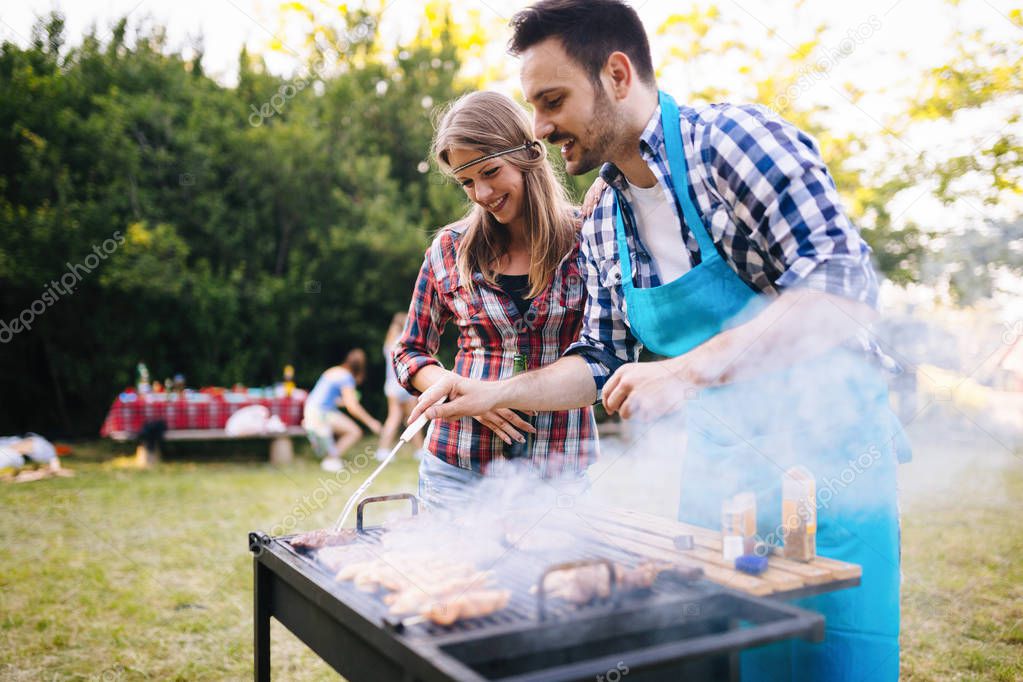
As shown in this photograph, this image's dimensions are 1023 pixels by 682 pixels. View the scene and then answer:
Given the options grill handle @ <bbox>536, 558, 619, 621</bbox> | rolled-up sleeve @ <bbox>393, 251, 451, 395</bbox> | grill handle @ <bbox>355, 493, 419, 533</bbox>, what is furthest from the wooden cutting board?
rolled-up sleeve @ <bbox>393, 251, 451, 395</bbox>

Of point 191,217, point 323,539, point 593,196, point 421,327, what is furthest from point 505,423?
point 191,217

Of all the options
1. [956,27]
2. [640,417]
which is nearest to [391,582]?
[640,417]

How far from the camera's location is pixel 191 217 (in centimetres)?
1167

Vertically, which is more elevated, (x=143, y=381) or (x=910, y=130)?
(x=910, y=130)

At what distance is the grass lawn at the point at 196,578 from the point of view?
3.71 meters

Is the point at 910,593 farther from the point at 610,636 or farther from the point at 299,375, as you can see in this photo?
the point at 299,375

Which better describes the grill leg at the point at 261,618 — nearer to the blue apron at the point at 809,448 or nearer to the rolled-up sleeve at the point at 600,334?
the rolled-up sleeve at the point at 600,334

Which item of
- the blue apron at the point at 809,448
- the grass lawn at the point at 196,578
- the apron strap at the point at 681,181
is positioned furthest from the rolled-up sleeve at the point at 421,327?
the grass lawn at the point at 196,578

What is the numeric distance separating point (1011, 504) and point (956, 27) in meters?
4.46

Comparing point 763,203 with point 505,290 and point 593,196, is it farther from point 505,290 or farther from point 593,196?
point 505,290

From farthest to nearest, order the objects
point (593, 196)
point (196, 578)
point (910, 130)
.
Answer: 1. point (910, 130)
2. point (196, 578)
3. point (593, 196)

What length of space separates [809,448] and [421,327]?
1.45 m

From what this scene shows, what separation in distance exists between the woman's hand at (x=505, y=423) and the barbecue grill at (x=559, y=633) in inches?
24.9

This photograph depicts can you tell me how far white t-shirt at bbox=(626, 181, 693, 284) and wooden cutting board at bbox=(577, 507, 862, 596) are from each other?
2.26 feet
